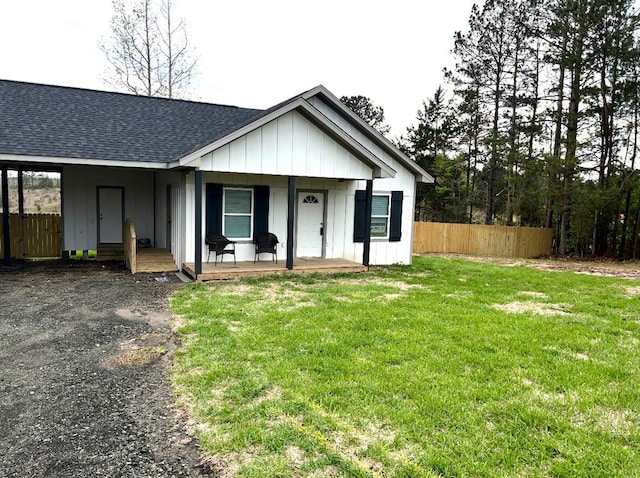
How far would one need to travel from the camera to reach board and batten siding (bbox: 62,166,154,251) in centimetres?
1148

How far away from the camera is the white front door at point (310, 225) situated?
10898mm

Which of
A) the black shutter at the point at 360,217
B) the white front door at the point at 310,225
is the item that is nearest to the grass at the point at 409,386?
the white front door at the point at 310,225

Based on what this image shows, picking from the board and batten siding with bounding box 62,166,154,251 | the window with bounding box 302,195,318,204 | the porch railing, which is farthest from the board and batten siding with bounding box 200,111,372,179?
the board and batten siding with bounding box 62,166,154,251

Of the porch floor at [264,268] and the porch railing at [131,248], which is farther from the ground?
the porch railing at [131,248]

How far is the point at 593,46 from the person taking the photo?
16.2 m

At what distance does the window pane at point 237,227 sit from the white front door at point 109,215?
4039 mm

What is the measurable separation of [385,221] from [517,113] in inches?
518

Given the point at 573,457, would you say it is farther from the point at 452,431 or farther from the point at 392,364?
the point at 392,364

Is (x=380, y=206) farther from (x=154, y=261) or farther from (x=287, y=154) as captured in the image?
(x=154, y=261)

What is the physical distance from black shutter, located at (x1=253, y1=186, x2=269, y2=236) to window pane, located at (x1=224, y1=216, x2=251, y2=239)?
6.4 inches

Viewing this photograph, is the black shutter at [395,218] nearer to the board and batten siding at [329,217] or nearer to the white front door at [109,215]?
the board and batten siding at [329,217]

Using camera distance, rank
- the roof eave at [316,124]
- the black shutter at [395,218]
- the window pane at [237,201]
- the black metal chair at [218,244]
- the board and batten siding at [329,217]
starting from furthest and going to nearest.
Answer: the black shutter at [395,218] < the window pane at [237,201] < the board and batten siding at [329,217] < the black metal chair at [218,244] < the roof eave at [316,124]

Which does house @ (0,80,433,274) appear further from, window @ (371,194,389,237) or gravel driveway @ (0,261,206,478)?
gravel driveway @ (0,261,206,478)

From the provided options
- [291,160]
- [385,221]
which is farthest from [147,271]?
[385,221]
